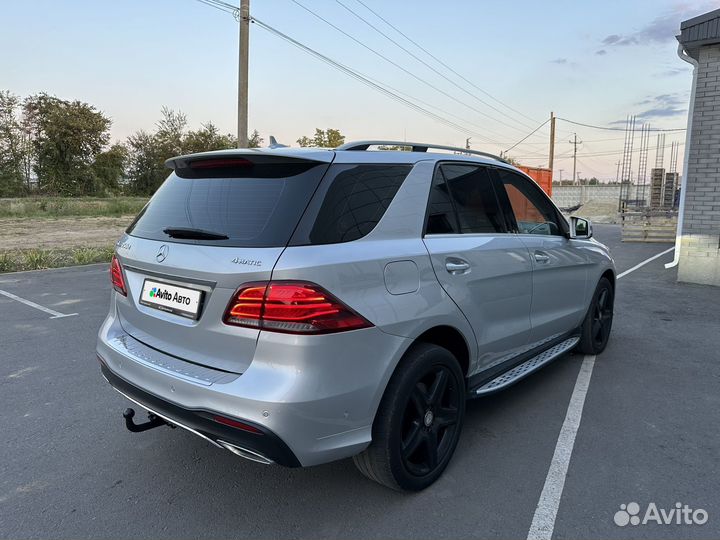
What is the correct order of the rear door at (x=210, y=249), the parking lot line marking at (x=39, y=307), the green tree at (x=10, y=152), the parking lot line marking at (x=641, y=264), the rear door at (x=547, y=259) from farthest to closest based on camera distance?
the green tree at (x=10, y=152), the parking lot line marking at (x=641, y=264), the parking lot line marking at (x=39, y=307), the rear door at (x=547, y=259), the rear door at (x=210, y=249)

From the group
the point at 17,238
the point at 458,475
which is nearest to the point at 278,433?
the point at 458,475

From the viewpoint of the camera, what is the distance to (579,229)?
4453mm

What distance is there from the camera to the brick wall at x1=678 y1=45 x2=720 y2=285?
8609mm

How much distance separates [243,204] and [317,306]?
0.68 m

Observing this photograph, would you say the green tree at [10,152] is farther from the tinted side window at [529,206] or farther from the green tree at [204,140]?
the tinted side window at [529,206]

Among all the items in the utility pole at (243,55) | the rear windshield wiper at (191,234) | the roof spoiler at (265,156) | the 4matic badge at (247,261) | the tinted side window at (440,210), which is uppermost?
the utility pole at (243,55)

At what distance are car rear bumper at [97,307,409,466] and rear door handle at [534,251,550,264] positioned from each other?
1694 millimetres

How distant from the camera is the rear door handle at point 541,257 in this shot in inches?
143

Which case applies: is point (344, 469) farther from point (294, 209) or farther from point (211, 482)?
point (294, 209)

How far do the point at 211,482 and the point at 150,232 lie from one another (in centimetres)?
140

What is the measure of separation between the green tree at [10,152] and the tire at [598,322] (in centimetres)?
5062

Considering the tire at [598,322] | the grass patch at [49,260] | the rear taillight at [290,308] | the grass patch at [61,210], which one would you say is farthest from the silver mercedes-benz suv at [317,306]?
the grass patch at [61,210]

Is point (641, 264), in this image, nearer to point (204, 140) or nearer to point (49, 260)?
point (49, 260)

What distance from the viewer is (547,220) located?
4.10 metres
